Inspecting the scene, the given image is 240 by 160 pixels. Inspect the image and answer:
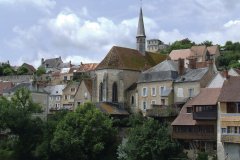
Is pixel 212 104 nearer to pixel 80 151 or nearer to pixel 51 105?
pixel 80 151

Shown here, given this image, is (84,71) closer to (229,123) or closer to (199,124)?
(199,124)

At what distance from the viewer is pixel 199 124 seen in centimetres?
5594

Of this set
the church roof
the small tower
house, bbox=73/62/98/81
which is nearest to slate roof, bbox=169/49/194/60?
house, bbox=73/62/98/81

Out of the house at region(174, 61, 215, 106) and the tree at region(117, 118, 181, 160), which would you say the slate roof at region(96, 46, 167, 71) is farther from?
the tree at region(117, 118, 181, 160)

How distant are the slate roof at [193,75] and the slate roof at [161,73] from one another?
1.45 m

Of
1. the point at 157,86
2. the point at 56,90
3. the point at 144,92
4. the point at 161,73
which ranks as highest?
the point at 56,90

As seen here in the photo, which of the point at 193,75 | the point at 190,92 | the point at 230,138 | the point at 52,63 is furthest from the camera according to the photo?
the point at 52,63

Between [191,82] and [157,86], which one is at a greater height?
[191,82]

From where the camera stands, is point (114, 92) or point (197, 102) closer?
point (197, 102)

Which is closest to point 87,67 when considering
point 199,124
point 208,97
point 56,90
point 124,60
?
point 56,90

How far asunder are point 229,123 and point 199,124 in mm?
4884

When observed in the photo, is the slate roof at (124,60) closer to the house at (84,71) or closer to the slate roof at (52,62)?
the house at (84,71)

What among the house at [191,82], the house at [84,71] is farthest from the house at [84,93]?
the house at [84,71]

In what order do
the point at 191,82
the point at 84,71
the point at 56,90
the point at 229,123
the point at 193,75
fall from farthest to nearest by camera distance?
the point at 84,71, the point at 56,90, the point at 193,75, the point at 191,82, the point at 229,123
